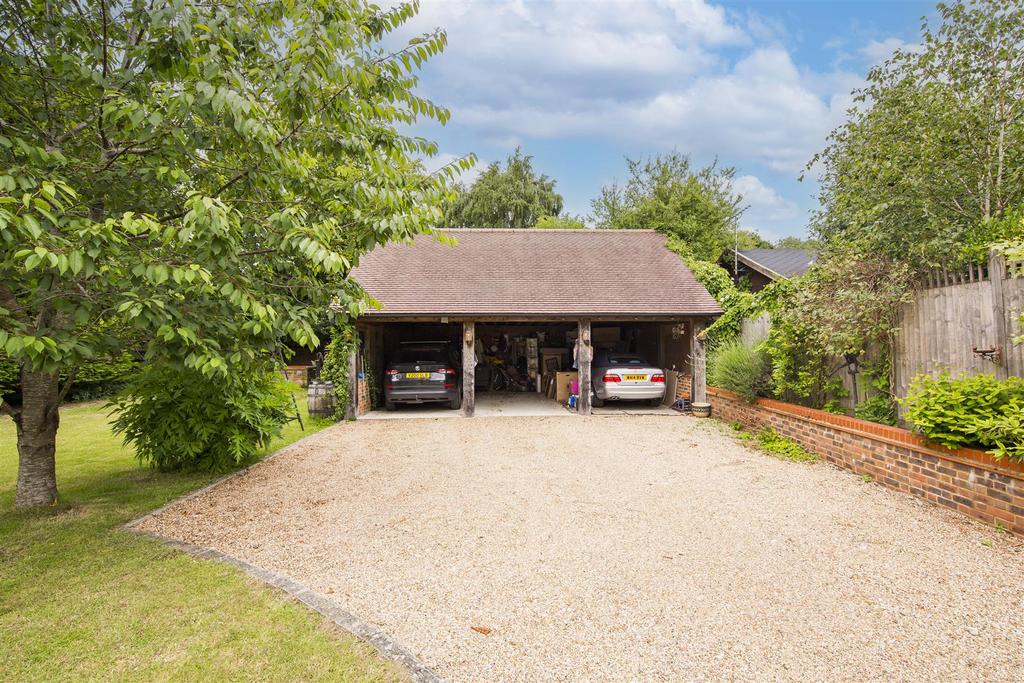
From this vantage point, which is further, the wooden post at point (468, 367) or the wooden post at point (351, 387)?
the wooden post at point (468, 367)

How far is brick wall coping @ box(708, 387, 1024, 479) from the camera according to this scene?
434 centimetres

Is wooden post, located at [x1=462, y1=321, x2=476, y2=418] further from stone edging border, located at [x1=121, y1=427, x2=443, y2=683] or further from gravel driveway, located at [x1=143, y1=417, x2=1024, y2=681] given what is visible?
stone edging border, located at [x1=121, y1=427, x2=443, y2=683]

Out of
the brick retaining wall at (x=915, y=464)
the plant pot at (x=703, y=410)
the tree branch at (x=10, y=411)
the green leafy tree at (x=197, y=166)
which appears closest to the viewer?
the green leafy tree at (x=197, y=166)

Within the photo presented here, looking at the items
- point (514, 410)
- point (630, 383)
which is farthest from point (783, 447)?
point (514, 410)

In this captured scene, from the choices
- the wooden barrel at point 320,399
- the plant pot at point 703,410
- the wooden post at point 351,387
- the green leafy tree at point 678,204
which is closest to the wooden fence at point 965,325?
the plant pot at point 703,410

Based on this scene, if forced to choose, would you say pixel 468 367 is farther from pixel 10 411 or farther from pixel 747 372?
pixel 10 411

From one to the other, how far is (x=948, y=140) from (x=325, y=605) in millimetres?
8863

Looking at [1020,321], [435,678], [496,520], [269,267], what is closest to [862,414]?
[1020,321]

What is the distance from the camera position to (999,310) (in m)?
4.90

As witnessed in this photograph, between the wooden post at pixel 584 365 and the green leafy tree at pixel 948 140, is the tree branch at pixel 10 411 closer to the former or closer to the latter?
the wooden post at pixel 584 365

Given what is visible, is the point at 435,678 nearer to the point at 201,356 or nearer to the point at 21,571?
the point at 201,356

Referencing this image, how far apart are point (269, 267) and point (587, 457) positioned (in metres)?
5.13

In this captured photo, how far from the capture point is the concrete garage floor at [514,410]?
1166 centimetres

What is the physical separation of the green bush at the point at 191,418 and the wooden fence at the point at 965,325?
749 cm
